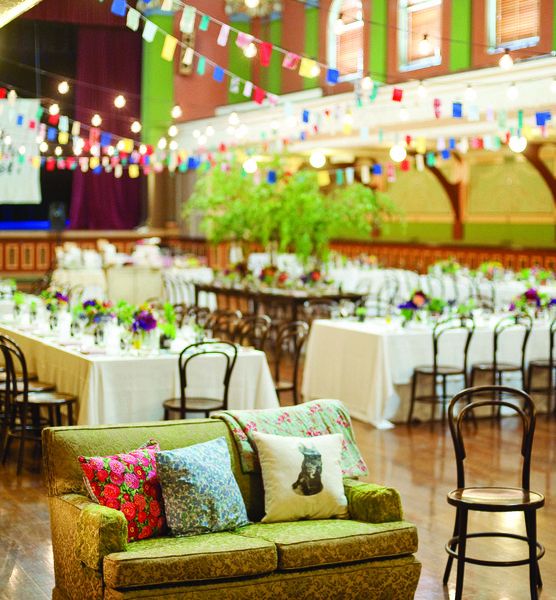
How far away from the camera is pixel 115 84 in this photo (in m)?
21.0

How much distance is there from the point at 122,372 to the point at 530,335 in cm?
389

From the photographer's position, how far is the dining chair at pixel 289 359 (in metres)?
7.42

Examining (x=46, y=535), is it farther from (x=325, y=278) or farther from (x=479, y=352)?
(x=325, y=278)

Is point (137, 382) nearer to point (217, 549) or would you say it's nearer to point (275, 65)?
point (217, 549)

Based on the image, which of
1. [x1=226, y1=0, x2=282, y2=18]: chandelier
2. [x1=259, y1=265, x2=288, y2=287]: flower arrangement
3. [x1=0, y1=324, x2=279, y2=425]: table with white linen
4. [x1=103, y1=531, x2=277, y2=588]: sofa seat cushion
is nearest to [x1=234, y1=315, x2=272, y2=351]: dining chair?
[x1=0, y1=324, x2=279, y2=425]: table with white linen

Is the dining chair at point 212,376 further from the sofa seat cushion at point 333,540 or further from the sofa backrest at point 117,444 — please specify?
the sofa seat cushion at point 333,540

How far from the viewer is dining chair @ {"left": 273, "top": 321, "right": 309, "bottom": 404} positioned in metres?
7.42

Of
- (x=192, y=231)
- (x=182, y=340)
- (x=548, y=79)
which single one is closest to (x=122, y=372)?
(x=182, y=340)

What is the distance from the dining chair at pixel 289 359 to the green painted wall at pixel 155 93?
9.78 meters

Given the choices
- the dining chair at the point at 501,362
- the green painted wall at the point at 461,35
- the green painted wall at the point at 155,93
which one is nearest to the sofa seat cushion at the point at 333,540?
the dining chair at the point at 501,362

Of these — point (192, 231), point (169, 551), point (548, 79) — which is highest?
point (548, 79)

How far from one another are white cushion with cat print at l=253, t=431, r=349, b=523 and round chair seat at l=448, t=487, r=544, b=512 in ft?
1.58

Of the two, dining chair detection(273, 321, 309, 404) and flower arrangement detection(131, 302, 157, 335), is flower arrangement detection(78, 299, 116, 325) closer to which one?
flower arrangement detection(131, 302, 157, 335)

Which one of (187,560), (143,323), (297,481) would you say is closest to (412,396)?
(143,323)
